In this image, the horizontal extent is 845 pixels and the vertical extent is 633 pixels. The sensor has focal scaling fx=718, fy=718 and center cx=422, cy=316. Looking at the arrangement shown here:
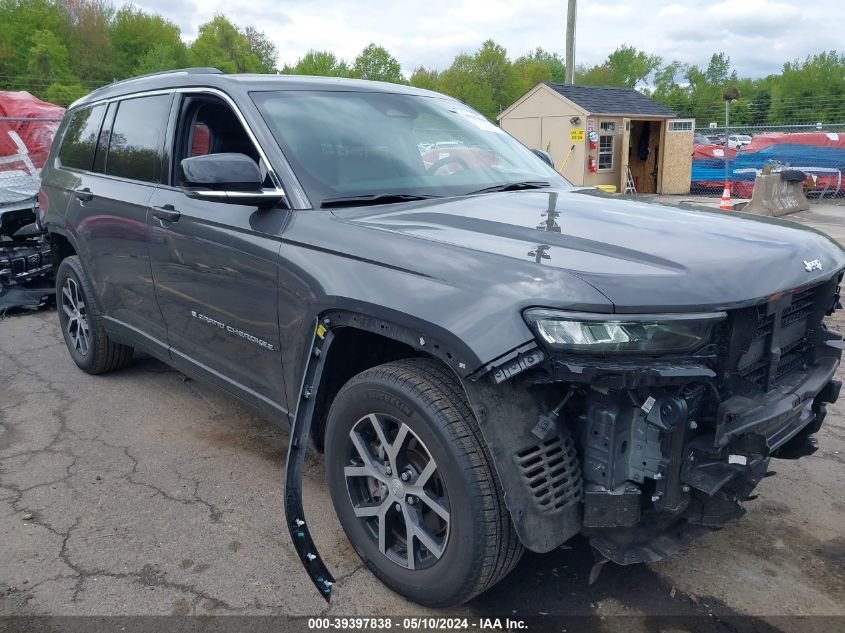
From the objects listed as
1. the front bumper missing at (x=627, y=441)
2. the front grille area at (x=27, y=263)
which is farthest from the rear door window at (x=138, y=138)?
the front grille area at (x=27, y=263)

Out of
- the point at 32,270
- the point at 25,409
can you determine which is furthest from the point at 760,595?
the point at 32,270

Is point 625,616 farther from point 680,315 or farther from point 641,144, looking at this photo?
point 641,144

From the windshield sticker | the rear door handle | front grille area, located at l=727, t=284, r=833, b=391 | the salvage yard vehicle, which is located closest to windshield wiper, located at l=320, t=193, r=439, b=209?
the salvage yard vehicle

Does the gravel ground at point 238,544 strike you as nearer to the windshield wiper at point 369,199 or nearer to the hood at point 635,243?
the hood at point 635,243

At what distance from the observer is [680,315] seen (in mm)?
2154

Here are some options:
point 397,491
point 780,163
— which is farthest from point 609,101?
point 397,491

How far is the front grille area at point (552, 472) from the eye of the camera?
2225 mm

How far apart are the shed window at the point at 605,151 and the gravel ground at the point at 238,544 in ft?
50.9

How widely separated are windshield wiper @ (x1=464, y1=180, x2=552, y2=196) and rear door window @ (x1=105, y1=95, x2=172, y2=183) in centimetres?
184

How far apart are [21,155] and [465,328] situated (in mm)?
7990

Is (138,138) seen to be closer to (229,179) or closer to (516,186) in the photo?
(229,179)

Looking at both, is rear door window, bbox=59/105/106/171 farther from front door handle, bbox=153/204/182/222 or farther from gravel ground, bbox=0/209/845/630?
gravel ground, bbox=0/209/845/630

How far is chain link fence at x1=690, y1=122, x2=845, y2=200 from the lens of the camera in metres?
18.3

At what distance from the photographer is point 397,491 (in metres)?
2.64
